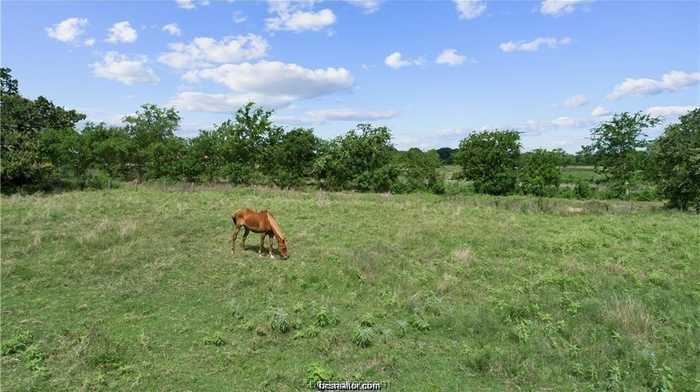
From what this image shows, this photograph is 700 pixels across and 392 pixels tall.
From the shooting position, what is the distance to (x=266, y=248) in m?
11.3

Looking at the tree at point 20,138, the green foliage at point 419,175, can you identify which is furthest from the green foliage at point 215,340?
the green foliage at point 419,175

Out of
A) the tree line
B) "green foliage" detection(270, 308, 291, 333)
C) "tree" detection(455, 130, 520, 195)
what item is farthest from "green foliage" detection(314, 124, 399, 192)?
"green foliage" detection(270, 308, 291, 333)

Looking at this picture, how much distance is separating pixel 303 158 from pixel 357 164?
4.61 m

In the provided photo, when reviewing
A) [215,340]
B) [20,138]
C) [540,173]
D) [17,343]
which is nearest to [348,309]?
[215,340]

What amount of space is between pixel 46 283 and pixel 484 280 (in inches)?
387

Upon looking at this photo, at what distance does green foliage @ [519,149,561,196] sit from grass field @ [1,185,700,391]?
67.5 feet

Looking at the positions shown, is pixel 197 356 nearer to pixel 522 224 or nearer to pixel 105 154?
pixel 522 224

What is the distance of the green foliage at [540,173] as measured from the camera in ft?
110

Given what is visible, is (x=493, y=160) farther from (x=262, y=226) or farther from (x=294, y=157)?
(x=262, y=226)

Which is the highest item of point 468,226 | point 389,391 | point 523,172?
point 523,172

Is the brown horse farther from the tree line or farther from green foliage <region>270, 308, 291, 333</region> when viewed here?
the tree line

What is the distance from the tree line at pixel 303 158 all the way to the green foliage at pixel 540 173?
0.09 metres

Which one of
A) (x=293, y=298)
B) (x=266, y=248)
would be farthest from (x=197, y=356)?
(x=266, y=248)

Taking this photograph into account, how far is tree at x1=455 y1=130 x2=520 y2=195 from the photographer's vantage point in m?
32.6
